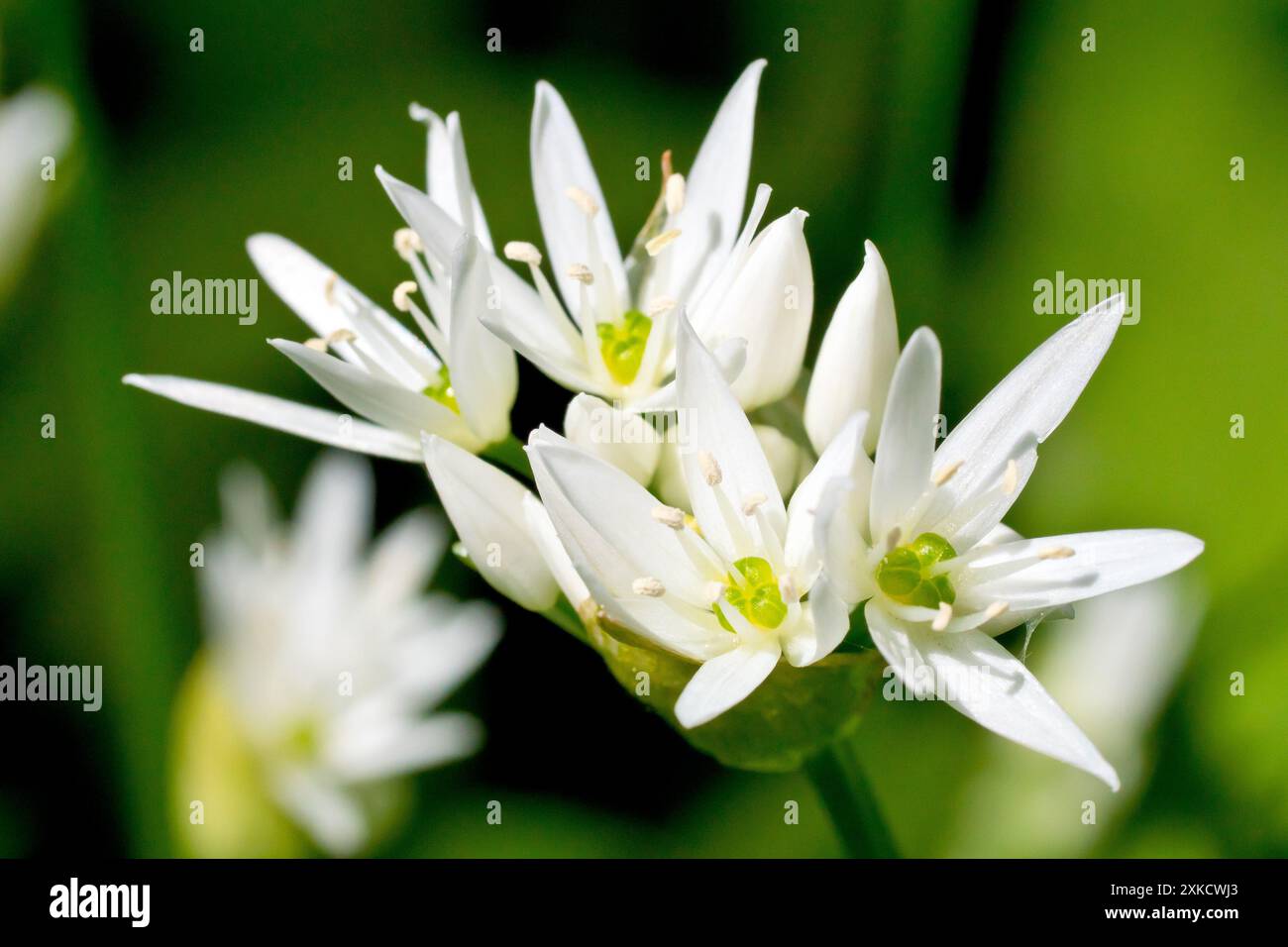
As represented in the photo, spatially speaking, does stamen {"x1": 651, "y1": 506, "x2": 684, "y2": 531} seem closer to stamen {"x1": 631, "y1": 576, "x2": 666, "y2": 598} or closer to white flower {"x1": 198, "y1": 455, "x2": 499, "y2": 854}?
stamen {"x1": 631, "y1": 576, "x2": 666, "y2": 598}

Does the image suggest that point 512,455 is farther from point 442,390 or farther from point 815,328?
point 815,328

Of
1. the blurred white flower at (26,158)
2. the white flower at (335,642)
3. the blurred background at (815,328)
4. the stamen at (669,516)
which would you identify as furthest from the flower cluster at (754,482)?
the white flower at (335,642)

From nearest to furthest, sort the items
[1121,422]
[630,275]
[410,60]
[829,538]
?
[829,538] → [630,275] → [1121,422] → [410,60]

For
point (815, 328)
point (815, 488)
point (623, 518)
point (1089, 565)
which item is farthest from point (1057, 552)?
point (815, 328)

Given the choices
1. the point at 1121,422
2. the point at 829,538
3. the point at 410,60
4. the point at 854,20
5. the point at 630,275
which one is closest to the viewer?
the point at 829,538

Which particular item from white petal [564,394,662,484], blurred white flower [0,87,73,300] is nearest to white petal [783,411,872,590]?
white petal [564,394,662,484]
